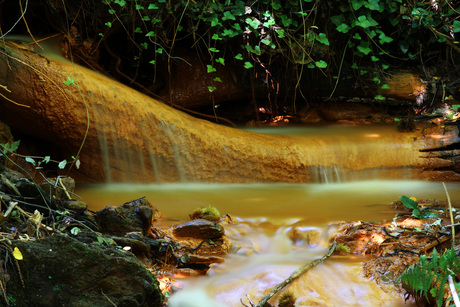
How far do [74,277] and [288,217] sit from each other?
2090 mm

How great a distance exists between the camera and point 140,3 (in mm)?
5457

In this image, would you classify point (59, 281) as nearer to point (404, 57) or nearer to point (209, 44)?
point (209, 44)

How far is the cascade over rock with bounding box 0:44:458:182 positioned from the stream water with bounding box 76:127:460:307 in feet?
0.40

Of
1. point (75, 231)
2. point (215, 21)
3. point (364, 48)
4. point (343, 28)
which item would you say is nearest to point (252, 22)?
point (215, 21)

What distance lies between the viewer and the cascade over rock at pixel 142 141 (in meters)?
4.46

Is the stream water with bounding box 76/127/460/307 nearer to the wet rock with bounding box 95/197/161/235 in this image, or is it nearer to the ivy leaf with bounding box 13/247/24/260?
A: the wet rock with bounding box 95/197/161/235

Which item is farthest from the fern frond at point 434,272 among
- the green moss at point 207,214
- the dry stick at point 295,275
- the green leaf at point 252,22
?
the green leaf at point 252,22

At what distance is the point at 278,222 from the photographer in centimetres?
366

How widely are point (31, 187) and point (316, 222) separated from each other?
2053 mm

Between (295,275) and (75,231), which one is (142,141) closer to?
(75,231)

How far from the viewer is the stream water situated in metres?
2.56

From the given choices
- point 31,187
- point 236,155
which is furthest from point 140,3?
point 31,187

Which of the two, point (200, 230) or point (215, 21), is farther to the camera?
point (215, 21)

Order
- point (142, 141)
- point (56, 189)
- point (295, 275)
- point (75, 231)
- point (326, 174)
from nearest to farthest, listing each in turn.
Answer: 1. point (75, 231)
2. point (295, 275)
3. point (56, 189)
4. point (142, 141)
5. point (326, 174)
